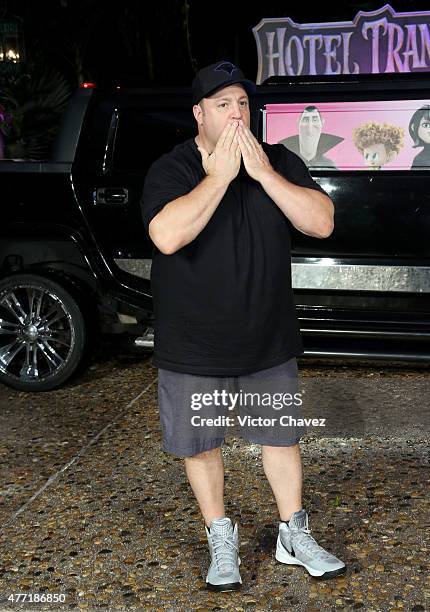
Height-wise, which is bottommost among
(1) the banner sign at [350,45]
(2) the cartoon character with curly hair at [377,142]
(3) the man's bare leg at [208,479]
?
(3) the man's bare leg at [208,479]

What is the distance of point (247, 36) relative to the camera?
18.3 metres

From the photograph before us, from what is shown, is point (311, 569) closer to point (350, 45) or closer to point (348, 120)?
point (348, 120)

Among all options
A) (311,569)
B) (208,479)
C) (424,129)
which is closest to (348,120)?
(424,129)

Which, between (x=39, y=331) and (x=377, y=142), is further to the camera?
(x=39, y=331)

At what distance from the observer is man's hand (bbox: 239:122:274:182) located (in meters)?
2.75

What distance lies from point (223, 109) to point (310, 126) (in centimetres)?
245

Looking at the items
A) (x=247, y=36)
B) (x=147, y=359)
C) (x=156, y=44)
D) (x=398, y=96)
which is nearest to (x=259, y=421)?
(x=398, y=96)

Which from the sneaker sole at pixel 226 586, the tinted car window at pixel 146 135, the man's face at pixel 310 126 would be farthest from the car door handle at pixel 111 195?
the sneaker sole at pixel 226 586

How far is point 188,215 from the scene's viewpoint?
2.76 metres

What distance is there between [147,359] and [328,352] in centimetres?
180

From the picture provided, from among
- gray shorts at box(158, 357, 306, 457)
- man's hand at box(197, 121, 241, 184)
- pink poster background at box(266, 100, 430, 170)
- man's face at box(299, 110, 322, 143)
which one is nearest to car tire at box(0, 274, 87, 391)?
pink poster background at box(266, 100, 430, 170)

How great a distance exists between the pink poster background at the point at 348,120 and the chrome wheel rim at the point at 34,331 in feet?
5.50

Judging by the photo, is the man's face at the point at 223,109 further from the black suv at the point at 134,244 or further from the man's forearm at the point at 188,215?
the black suv at the point at 134,244

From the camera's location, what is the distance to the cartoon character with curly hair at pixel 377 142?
5.10m
